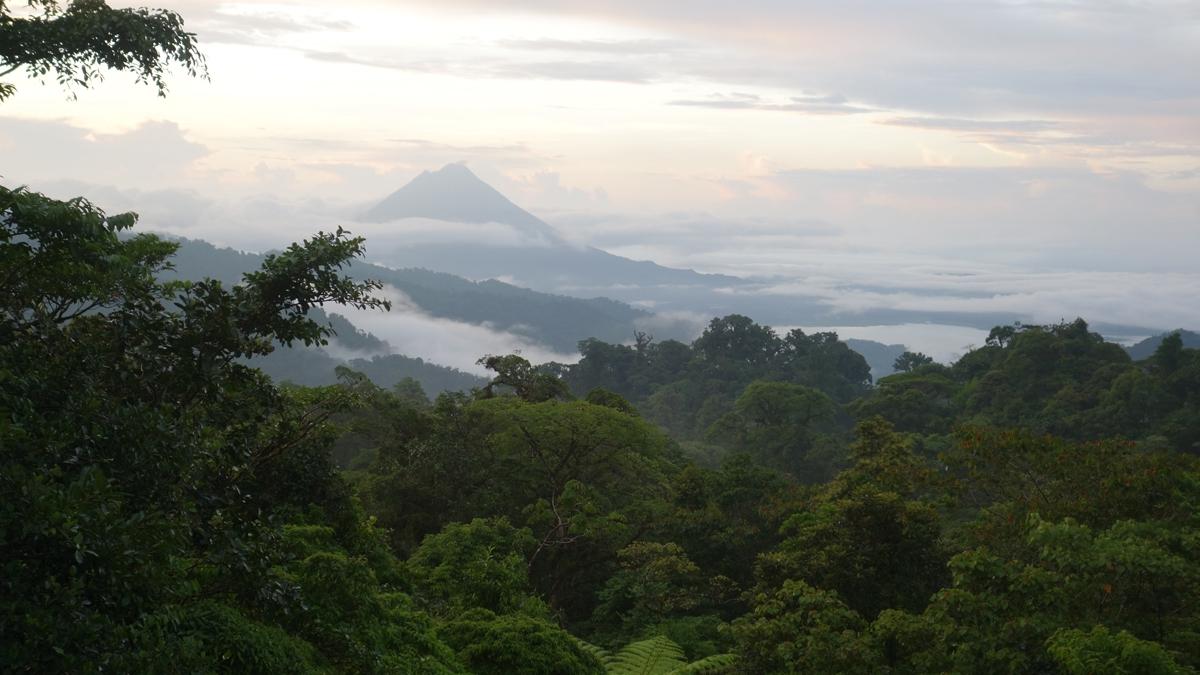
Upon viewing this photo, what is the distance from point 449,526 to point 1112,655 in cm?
910

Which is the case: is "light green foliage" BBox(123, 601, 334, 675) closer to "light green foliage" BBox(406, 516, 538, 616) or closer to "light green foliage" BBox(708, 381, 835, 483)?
"light green foliage" BBox(406, 516, 538, 616)

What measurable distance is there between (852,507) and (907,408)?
→ 33400mm

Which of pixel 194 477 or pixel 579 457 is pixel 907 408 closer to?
pixel 579 457

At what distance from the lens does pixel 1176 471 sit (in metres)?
12.9

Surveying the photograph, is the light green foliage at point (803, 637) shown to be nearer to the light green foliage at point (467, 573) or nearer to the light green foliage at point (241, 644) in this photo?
the light green foliage at point (467, 573)

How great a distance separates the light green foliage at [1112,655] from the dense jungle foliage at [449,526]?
23 millimetres

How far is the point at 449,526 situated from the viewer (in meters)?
14.9

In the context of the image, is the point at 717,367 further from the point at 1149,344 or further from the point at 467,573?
the point at 1149,344

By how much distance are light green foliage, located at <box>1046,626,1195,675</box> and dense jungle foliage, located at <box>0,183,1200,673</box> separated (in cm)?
2

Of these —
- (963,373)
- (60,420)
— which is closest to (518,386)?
(60,420)

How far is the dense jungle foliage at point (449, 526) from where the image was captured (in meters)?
4.50

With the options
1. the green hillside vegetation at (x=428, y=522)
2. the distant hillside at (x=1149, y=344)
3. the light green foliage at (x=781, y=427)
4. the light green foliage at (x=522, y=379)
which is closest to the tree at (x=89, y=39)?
the green hillside vegetation at (x=428, y=522)

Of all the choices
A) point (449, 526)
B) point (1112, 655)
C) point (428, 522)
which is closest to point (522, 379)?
point (428, 522)

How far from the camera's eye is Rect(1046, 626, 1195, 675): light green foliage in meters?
8.32
